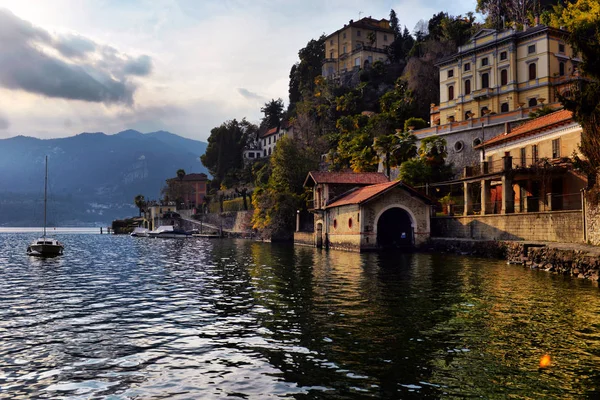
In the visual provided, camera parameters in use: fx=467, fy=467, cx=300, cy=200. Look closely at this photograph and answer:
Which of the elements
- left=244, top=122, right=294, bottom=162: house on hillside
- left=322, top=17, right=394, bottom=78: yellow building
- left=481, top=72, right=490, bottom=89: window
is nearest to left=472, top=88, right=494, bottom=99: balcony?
left=481, top=72, right=490, bottom=89: window

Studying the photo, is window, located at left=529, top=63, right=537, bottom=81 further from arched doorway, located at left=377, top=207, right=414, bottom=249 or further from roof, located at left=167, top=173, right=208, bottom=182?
roof, located at left=167, top=173, right=208, bottom=182

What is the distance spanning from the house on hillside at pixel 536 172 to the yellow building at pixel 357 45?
72338mm

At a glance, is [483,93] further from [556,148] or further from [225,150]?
[225,150]

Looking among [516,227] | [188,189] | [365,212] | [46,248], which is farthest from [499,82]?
[188,189]

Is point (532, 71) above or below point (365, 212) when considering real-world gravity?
above

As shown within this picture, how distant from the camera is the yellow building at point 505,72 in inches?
2345

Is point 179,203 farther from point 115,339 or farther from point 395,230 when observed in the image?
point 115,339

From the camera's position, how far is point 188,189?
148 meters

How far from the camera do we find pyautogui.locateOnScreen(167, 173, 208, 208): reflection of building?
144625 millimetres

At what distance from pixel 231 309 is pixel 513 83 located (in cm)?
5754

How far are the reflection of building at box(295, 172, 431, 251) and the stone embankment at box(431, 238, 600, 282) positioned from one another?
→ 18.6ft

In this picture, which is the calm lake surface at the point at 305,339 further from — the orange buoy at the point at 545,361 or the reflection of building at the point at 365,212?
the reflection of building at the point at 365,212

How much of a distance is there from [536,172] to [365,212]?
15604 millimetres

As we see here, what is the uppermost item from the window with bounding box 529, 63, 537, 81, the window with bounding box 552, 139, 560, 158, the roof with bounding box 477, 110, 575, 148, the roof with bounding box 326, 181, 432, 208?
the window with bounding box 529, 63, 537, 81
